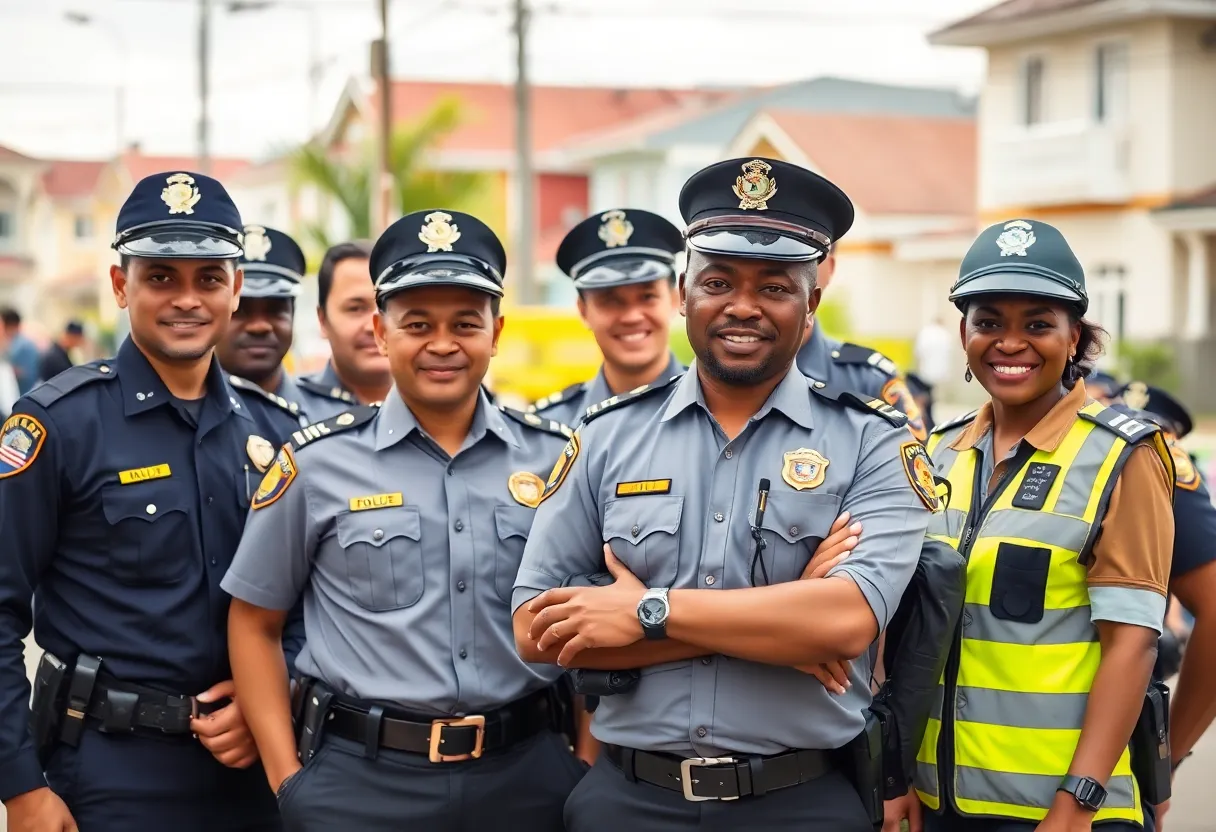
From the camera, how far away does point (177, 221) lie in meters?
4.01

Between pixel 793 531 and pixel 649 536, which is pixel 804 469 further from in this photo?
pixel 649 536

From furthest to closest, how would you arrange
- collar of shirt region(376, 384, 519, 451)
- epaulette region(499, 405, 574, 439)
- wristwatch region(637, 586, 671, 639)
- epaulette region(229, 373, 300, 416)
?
epaulette region(229, 373, 300, 416), epaulette region(499, 405, 574, 439), collar of shirt region(376, 384, 519, 451), wristwatch region(637, 586, 671, 639)

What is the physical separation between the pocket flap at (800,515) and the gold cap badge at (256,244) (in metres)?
3.34

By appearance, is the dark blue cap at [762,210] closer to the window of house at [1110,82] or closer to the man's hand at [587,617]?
the man's hand at [587,617]

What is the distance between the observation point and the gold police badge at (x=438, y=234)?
12.8 ft

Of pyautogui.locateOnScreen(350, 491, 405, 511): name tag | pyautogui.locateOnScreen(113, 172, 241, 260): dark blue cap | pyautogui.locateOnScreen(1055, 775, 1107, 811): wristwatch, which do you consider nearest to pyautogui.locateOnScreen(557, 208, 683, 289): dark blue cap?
pyautogui.locateOnScreen(113, 172, 241, 260): dark blue cap

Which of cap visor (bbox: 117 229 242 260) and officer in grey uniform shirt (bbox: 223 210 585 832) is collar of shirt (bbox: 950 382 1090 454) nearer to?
officer in grey uniform shirt (bbox: 223 210 585 832)

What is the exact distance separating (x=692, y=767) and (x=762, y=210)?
122 cm

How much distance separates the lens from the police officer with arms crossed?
5.62m

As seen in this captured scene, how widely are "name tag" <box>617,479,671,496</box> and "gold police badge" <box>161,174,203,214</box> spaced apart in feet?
4.87

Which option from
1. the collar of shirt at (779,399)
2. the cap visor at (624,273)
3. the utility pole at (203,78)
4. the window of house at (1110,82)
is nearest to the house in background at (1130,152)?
the window of house at (1110,82)

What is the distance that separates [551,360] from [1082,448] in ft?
56.6

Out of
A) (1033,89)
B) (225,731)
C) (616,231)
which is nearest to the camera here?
(225,731)

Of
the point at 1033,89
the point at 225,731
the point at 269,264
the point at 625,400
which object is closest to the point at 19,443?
the point at 225,731
